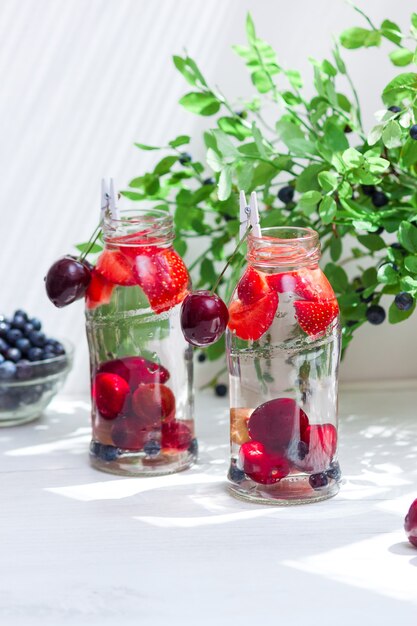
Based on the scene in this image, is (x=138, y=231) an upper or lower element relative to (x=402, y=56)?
lower

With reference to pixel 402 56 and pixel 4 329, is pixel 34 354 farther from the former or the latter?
pixel 402 56

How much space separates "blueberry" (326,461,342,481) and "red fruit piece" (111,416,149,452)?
8.2 inches

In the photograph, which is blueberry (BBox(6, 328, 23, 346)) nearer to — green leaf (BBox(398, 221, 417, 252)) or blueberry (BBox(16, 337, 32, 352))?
blueberry (BBox(16, 337, 32, 352))

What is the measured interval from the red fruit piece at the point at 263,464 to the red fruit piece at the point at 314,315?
0.13m

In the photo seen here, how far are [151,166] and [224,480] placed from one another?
0.51 meters

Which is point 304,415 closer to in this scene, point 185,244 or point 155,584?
point 155,584

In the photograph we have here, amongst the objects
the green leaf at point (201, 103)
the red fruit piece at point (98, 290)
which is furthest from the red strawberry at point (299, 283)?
the green leaf at point (201, 103)

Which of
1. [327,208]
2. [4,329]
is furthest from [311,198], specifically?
[4,329]

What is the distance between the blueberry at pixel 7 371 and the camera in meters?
1.36

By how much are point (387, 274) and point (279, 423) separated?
22cm

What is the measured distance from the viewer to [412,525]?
3.28 ft

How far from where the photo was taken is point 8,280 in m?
1.56

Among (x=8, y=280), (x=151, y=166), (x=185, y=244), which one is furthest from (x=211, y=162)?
(x=8, y=280)

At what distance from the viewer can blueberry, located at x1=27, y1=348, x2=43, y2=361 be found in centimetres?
140
